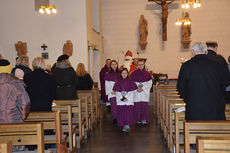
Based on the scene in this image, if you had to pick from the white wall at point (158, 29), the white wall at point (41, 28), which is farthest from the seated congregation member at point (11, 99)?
the white wall at point (158, 29)

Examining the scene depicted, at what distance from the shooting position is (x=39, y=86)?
459cm

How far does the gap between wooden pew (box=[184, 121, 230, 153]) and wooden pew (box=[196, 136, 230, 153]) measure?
0.82 m

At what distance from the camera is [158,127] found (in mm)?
7594

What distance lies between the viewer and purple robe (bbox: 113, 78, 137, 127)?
7.23 meters

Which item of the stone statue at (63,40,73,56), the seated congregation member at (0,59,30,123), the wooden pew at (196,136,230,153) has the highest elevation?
the stone statue at (63,40,73,56)

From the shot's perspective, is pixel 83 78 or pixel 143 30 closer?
pixel 83 78

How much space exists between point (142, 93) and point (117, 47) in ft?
27.9

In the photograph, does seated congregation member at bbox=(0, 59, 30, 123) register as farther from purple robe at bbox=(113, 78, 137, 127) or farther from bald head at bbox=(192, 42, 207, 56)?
purple robe at bbox=(113, 78, 137, 127)

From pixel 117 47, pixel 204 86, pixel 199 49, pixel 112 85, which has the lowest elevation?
pixel 112 85

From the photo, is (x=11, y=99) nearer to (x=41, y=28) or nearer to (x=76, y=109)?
(x=76, y=109)

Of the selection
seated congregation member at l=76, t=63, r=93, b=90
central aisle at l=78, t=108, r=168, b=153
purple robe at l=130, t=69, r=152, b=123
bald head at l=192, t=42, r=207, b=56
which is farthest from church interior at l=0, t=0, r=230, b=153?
bald head at l=192, t=42, r=207, b=56

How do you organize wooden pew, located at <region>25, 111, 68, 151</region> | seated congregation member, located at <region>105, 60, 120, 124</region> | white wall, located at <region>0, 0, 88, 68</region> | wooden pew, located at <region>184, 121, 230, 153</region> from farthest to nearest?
white wall, located at <region>0, 0, 88, 68</region> < seated congregation member, located at <region>105, 60, 120, 124</region> < wooden pew, located at <region>25, 111, 68, 151</region> < wooden pew, located at <region>184, 121, 230, 153</region>

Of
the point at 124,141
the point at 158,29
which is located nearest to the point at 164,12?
the point at 158,29

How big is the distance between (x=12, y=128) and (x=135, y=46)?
13.3 m
